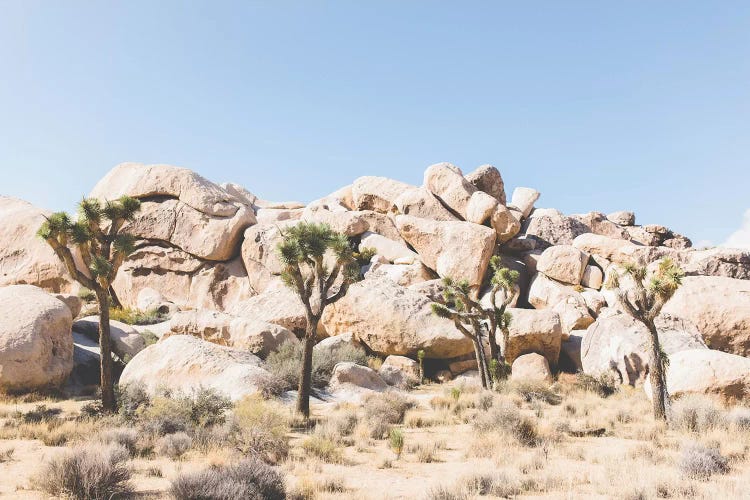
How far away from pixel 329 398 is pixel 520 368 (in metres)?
9.64

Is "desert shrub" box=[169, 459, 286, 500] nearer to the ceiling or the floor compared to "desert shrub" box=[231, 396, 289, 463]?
nearer to the ceiling

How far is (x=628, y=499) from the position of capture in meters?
6.79

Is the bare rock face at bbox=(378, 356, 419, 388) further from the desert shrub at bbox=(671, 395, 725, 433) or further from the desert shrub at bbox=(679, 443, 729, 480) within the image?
the desert shrub at bbox=(679, 443, 729, 480)

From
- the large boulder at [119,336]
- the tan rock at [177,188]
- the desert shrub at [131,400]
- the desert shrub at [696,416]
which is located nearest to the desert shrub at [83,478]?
the desert shrub at [131,400]

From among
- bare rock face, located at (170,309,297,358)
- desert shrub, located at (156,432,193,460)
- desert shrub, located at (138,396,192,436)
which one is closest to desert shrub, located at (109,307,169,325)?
bare rock face, located at (170,309,297,358)

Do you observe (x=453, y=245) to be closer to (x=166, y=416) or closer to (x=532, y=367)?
(x=532, y=367)

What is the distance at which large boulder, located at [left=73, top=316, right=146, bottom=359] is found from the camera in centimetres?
2016

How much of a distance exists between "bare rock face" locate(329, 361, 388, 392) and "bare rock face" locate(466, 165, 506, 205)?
74.5 ft

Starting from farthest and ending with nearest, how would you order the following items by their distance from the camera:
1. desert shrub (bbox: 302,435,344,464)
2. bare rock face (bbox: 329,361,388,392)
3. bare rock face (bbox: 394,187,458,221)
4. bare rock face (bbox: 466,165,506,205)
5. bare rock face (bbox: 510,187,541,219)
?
bare rock face (bbox: 510,187,541,219) < bare rock face (bbox: 466,165,506,205) < bare rock face (bbox: 394,187,458,221) < bare rock face (bbox: 329,361,388,392) < desert shrub (bbox: 302,435,344,464)

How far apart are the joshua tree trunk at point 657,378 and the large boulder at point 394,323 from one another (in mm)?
10539

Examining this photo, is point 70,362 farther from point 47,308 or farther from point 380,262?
point 380,262

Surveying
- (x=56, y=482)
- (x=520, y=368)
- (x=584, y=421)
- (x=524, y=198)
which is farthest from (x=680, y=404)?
(x=524, y=198)

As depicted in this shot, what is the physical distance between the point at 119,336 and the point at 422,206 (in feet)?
72.2

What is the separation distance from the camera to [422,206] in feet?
117
